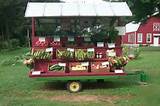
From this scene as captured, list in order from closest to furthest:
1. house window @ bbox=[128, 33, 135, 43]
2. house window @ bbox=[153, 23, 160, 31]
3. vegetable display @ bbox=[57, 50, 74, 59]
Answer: vegetable display @ bbox=[57, 50, 74, 59]
house window @ bbox=[153, 23, 160, 31]
house window @ bbox=[128, 33, 135, 43]

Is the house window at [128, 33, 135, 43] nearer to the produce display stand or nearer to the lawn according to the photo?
the lawn

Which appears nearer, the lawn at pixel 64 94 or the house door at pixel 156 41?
the lawn at pixel 64 94

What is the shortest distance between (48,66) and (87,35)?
163cm

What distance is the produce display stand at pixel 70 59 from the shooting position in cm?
Answer: 1220


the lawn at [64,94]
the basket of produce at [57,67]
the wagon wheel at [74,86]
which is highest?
the basket of produce at [57,67]

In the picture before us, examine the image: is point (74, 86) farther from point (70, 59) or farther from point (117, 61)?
point (117, 61)

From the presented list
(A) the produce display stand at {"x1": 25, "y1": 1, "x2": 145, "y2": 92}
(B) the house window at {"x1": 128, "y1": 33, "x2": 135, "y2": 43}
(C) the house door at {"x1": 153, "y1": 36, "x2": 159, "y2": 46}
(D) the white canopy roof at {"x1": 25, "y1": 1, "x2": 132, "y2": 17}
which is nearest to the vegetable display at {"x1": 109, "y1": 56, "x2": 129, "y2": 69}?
(A) the produce display stand at {"x1": 25, "y1": 1, "x2": 145, "y2": 92}

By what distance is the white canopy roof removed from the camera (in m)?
12.4

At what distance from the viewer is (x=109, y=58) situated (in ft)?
41.3

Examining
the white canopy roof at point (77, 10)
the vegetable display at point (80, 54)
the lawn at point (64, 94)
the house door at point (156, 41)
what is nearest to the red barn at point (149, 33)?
Result: the house door at point (156, 41)

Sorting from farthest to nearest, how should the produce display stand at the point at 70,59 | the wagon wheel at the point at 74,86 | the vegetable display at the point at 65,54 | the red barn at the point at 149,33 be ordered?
1. the red barn at the point at 149,33
2. the vegetable display at the point at 65,54
3. the produce display stand at the point at 70,59
4. the wagon wheel at the point at 74,86

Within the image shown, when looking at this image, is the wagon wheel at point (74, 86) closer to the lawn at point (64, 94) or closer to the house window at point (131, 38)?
the lawn at point (64, 94)

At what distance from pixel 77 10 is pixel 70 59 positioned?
146 cm

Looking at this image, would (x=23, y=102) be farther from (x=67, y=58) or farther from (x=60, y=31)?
(x=60, y=31)
